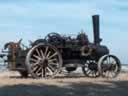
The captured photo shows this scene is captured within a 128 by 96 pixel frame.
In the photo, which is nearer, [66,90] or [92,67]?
[66,90]

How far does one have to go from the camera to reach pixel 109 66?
77.5 feet

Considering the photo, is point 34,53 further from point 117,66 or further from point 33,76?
point 117,66

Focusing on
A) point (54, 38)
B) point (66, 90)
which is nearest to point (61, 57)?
point (54, 38)

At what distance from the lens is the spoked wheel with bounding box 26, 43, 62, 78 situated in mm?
21641

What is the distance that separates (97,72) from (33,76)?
3788 mm

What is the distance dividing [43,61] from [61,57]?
0.95 m

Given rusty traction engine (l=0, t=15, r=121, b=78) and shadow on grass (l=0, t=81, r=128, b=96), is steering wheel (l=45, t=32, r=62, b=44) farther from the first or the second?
shadow on grass (l=0, t=81, r=128, b=96)

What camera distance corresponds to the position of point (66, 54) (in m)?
23.0

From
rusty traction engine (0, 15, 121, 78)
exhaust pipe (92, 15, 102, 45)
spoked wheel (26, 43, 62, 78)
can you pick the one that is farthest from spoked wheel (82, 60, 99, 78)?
spoked wheel (26, 43, 62, 78)

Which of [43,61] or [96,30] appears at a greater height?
[96,30]

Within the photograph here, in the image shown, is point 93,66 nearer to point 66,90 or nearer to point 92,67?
point 92,67

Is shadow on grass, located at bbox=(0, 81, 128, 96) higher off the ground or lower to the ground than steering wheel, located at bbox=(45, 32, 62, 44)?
lower

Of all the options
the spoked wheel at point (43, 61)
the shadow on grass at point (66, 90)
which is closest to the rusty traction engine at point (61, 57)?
the spoked wheel at point (43, 61)

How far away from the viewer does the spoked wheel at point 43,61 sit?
71.0ft
